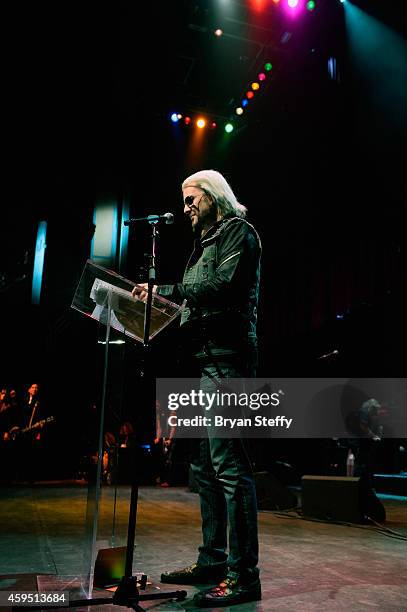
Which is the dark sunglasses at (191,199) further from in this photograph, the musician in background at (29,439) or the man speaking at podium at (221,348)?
the musician in background at (29,439)

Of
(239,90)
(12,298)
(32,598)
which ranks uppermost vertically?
(239,90)

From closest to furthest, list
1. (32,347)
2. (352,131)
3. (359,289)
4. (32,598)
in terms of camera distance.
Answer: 1. (32,598)
2. (352,131)
3. (359,289)
4. (32,347)

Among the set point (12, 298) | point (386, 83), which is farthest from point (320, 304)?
point (12, 298)

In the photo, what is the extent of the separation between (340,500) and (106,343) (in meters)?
3.79

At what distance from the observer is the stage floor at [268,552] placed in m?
2.06

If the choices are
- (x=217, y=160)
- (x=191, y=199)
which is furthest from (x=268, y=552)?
(x=217, y=160)

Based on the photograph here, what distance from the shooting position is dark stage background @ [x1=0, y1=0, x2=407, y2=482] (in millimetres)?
7871

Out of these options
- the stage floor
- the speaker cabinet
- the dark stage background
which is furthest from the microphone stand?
the dark stage background

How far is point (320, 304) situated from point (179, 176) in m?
4.53

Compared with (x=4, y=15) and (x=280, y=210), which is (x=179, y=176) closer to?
(x=280, y=210)

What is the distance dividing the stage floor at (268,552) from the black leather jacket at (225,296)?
827 millimetres

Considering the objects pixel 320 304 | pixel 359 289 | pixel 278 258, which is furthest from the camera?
pixel 278 258

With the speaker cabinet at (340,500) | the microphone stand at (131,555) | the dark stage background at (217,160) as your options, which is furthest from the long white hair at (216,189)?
the dark stage background at (217,160)

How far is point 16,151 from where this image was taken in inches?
439
